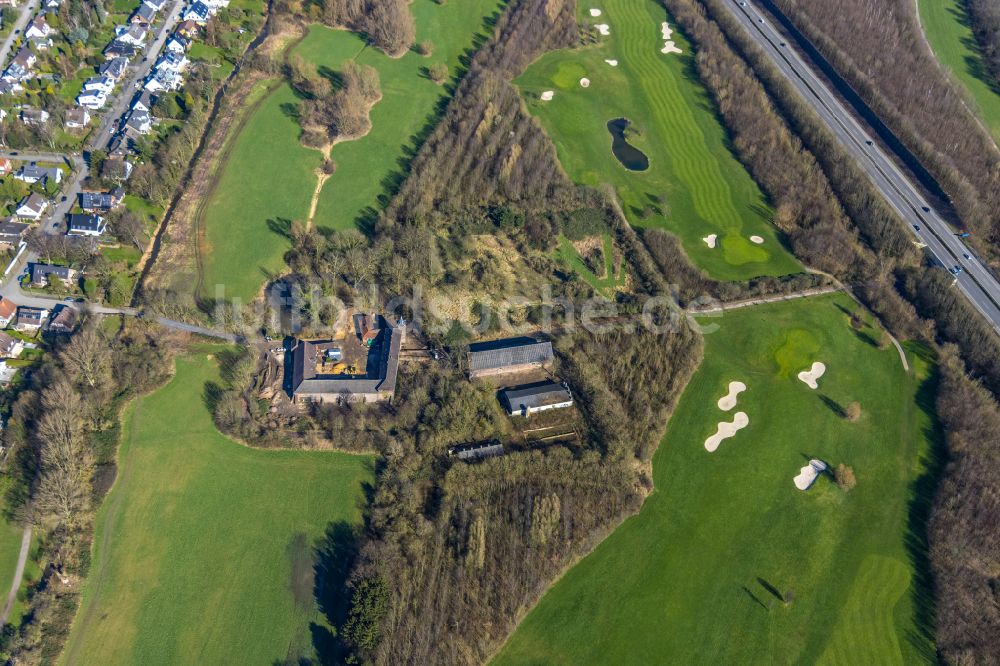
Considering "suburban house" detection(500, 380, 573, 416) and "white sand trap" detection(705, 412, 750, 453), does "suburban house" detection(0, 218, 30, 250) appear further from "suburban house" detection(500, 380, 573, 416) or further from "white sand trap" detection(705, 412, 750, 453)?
"white sand trap" detection(705, 412, 750, 453)

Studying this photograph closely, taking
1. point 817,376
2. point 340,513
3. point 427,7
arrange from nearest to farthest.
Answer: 1. point 340,513
2. point 817,376
3. point 427,7

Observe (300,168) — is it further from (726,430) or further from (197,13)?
(726,430)

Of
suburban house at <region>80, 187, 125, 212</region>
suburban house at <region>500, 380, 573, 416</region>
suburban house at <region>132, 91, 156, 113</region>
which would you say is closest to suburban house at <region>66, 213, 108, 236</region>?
suburban house at <region>80, 187, 125, 212</region>

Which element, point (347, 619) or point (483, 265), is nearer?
point (347, 619)

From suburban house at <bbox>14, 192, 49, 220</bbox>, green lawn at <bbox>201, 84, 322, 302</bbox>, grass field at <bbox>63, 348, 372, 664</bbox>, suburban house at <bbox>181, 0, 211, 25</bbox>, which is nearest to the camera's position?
grass field at <bbox>63, 348, 372, 664</bbox>

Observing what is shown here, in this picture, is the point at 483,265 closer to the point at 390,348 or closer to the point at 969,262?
the point at 390,348

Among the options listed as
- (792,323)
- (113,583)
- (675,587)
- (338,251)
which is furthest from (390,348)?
(792,323)

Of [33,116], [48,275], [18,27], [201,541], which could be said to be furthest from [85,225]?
[18,27]
